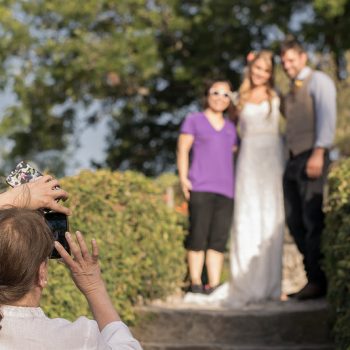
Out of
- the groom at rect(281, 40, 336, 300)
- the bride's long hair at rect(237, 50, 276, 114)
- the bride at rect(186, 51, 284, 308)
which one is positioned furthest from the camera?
the bride at rect(186, 51, 284, 308)

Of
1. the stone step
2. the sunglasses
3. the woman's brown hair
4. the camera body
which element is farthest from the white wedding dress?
the woman's brown hair

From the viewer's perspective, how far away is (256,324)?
7777 mm

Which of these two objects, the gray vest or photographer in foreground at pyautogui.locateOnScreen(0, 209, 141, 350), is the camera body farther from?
the gray vest

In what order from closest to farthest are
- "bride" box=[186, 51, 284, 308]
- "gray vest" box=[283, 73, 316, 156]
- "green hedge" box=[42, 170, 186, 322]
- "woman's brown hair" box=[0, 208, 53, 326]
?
"woman's brown hair" box=[0, 208, 53, 326]
"green hedge" box=[42, 170, 186, 322]
"gray vest" box=[283, 73, 316, 156]
"bride" box=[186, 51, 284, 308]

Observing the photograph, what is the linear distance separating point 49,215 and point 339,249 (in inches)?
132

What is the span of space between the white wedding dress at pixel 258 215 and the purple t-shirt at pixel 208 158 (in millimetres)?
143

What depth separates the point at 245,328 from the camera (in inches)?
306

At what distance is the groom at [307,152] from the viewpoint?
8.12m

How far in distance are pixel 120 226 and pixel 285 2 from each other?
1654 cm

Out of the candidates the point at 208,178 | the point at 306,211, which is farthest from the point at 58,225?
the point at 208,178

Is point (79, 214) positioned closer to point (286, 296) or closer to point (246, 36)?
point (286, 296)

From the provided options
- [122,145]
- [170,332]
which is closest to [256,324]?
[170,332]

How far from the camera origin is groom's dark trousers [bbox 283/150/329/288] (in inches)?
323

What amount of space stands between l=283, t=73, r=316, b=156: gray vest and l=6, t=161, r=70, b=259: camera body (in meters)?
4.96
